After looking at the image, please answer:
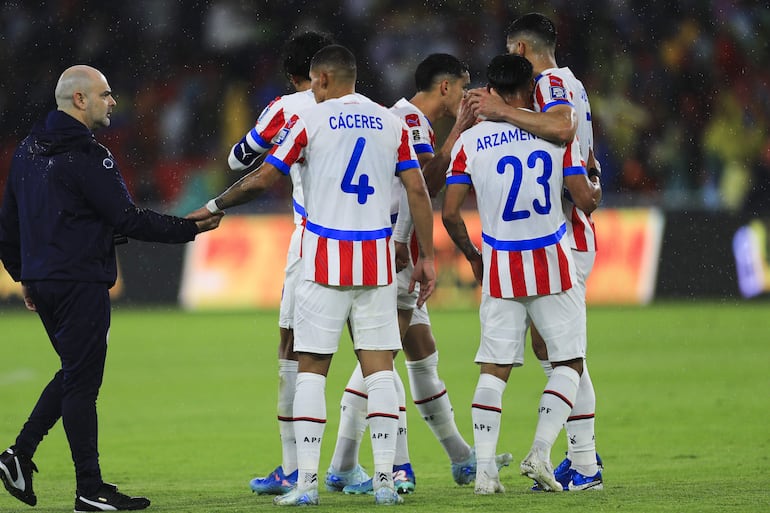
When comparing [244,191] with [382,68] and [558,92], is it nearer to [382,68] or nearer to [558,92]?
[558,92]

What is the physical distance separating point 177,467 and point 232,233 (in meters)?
11.4

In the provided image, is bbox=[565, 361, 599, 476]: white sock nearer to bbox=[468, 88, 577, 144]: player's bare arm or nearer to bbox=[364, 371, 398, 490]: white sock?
bbox=[364, 371, 398, 490]: white sock

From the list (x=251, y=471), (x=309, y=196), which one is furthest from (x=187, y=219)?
→ (x=251, y=471)

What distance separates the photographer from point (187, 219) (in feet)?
18.6

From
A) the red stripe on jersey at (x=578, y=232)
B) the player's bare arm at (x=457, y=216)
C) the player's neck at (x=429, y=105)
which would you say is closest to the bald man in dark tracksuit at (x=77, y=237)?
the player's bare arm at (x=457, y=216)

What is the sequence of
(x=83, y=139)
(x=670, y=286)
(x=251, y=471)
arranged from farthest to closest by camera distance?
(x=670, y=286)
(x=251, y=471)
(x=83, y=139)

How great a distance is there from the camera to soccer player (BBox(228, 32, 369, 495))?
6.05 meters

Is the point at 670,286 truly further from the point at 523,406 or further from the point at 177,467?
the point at 177,467

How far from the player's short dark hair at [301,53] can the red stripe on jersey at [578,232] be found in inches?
60.3

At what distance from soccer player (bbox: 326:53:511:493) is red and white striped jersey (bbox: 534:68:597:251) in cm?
46

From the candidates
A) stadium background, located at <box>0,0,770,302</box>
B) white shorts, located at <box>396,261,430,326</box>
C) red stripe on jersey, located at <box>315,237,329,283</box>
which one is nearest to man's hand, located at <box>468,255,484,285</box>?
white shorts, located at <box>396,261,430,326</box>

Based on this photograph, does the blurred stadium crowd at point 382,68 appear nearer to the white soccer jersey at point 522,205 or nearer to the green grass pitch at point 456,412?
the green grass pitch at point 456,412

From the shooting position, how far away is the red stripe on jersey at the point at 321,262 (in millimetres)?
5574

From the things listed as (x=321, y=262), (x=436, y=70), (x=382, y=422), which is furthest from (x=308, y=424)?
(x=436, y=70)
